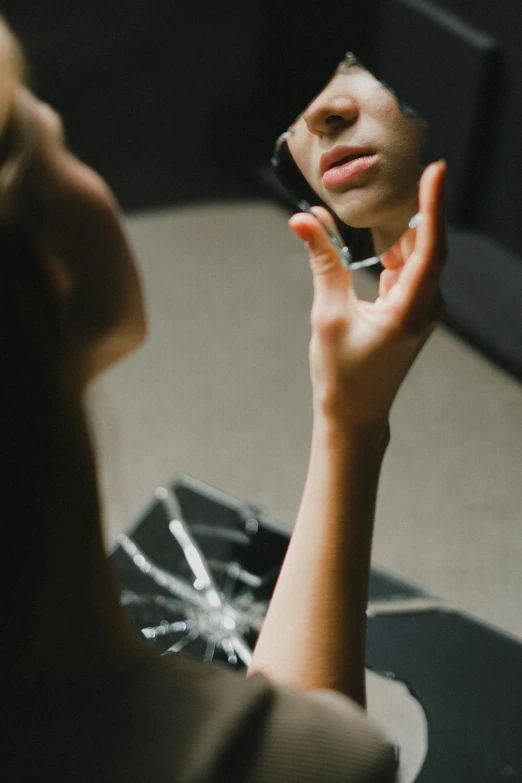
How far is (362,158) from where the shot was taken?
653 mm

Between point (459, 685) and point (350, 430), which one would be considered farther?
point (459, 685)

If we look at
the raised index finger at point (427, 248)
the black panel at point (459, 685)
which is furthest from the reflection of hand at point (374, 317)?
the black panel at point (459, 685)

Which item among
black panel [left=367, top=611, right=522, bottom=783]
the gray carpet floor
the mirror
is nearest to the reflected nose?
the mirror

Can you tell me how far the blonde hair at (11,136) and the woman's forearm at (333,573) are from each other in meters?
0.32

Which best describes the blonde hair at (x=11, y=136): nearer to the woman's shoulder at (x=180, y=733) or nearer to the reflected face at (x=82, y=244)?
the reflected face at (x=82, y=244)

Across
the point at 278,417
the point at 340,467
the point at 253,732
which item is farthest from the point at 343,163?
the point at 278,417

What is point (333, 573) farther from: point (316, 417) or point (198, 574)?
point (198, 574)

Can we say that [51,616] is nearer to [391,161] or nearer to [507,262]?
[391,161]

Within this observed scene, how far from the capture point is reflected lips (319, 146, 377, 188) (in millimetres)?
652

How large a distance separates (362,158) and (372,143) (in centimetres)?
1

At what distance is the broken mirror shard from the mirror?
0.54 metres

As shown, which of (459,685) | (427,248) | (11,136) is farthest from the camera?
(459,685)

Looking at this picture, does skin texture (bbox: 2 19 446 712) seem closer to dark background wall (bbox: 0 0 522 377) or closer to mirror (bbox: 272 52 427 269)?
mirror (bbox: 272 52 427 269)

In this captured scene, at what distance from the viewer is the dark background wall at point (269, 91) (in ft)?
3.74
